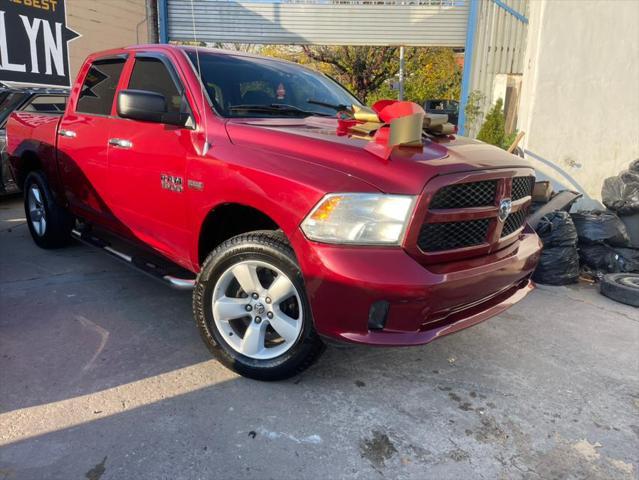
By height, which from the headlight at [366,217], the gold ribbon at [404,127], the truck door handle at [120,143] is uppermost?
the gold ribbon at [404,127]

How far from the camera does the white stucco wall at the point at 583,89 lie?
6.58 m

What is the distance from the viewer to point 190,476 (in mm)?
2195

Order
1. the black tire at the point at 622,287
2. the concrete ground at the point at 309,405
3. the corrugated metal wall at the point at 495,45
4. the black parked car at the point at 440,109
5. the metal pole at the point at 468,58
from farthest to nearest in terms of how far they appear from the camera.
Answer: the metal pole at the point at 468,58 < the corrugated metal wall at the point at 495,45 < the black parked car at the point at 440,109 < the black tire at the point at 622,287 < the concrete ground at the point at 309,405

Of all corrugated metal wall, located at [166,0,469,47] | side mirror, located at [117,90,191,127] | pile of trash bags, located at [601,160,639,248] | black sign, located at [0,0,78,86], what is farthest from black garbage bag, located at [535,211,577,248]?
black sign, located at [0,0,78,86]

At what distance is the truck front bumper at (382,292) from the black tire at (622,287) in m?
2.82

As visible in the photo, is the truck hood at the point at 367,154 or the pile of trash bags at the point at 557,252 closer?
the truck hood at the point at 367,154

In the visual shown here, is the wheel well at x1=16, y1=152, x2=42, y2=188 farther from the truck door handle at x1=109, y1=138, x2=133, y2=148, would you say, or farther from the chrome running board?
the truck door handle at x1=109, y1=138, x2=133, y2=148

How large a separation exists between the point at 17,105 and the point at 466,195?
24.2 feet

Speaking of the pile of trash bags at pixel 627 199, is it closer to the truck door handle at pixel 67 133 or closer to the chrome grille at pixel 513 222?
the chrome grille at pixel 513 222

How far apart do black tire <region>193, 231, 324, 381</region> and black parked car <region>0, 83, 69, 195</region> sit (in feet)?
18.4

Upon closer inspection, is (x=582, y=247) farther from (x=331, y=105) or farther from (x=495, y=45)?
(x=495, y=45)

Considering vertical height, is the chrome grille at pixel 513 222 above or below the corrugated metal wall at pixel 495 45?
below

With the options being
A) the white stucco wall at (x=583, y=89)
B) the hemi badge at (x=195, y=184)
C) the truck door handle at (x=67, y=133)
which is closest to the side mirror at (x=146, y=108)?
the hemi badge at (x=195, y=184)

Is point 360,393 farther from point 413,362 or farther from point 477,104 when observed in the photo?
point 477,104
